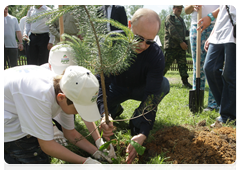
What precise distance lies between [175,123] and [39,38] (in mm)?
3713

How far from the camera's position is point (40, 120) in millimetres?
1541

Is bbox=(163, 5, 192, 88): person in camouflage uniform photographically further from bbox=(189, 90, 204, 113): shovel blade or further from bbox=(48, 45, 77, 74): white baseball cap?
bbox=(48, 45, 77, 74): white baseball cap

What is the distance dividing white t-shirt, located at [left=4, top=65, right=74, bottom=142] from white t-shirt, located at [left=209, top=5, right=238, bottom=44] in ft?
7.58

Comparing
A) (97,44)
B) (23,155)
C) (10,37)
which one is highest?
(10,37)

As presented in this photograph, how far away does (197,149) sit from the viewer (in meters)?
2.09

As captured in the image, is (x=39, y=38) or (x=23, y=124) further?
(x=39, y=38)

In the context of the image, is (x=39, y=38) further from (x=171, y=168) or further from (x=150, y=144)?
(x=171, y=168)

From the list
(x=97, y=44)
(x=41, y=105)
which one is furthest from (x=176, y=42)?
(x=41, y=105)

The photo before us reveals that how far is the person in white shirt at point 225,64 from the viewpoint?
2742mm

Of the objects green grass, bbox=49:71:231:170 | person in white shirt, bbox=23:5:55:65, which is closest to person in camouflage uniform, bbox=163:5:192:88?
green grass, bbox=49:71:231:170

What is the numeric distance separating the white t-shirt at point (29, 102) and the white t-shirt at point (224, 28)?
231 centimetres

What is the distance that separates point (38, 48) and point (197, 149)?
4.40m

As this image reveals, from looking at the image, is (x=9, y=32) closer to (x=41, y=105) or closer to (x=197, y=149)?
(x=41, y=105)

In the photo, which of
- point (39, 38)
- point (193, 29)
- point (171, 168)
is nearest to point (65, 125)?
point (171, 168)
